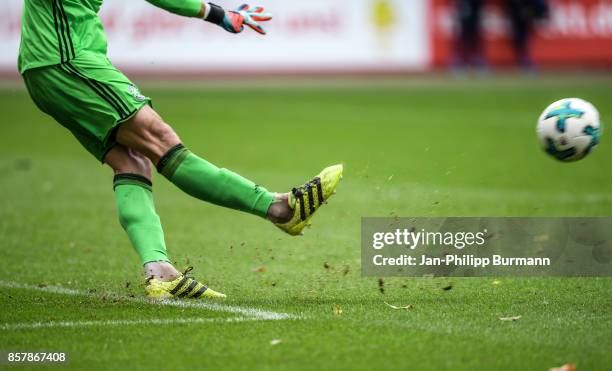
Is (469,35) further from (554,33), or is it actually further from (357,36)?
(357,36)

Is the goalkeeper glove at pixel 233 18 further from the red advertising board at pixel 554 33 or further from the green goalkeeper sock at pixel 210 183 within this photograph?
the red advertising board at pixel 554 33

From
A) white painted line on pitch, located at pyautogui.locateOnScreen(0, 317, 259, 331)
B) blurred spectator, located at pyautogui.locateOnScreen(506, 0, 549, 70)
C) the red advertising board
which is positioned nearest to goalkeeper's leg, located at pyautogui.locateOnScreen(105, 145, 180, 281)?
white painted line on pitch, located at pyautogui.locateOnScreen(0, 317, 259, 331)

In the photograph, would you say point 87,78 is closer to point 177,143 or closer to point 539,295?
point 177,143

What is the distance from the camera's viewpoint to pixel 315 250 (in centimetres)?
745

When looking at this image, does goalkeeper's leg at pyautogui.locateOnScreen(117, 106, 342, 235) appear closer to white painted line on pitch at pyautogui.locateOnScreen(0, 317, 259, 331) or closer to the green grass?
the green grass

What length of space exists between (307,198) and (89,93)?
1224 millimetres

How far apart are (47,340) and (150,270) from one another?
0.97 meters

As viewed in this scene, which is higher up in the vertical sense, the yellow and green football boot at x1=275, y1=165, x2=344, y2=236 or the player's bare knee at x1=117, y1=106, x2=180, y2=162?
the player's bare knee at x1=117, y1=106, x2=180, y2=162

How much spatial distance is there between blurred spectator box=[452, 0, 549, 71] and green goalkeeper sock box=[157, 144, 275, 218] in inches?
717

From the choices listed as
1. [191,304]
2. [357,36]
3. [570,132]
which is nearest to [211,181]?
[191,304]

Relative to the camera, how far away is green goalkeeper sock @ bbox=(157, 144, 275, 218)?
5637mm

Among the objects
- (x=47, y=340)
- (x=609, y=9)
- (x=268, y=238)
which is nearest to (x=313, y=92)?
(x=609, y=9)

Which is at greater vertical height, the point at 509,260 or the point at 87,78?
the point at 87,78

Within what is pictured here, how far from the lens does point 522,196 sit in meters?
9.88
